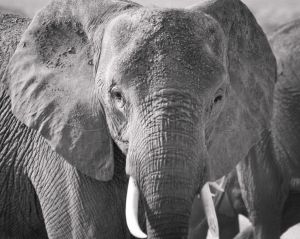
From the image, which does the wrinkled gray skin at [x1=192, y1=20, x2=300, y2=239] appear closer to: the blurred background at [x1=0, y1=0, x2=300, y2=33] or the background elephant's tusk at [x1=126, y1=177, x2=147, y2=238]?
the background elephant's tusk at [x1=126, y1=177, x2=147, y2=238]

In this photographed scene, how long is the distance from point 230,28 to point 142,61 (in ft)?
3.26

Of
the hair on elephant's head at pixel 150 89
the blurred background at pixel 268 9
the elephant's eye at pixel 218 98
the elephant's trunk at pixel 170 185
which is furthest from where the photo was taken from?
the blurred background at pixel 268 9

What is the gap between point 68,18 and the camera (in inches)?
260

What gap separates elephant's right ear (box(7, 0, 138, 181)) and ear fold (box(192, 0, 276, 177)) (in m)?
0.56

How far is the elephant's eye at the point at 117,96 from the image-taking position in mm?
5930

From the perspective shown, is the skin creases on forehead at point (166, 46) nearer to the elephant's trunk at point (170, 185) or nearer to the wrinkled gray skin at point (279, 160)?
the elephant's trunk at point (170, 185)

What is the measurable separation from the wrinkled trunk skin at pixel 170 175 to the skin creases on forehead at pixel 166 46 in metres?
0.28

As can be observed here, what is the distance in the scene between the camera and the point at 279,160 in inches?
377

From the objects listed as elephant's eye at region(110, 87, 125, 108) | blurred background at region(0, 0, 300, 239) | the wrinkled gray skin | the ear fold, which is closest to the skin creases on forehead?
elephant's eye at region(110, 87, 125, 108)

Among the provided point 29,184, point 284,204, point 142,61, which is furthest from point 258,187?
point 142,61

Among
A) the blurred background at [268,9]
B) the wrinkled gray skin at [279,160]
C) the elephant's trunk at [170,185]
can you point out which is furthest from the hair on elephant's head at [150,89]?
the blurred background at [268,9]

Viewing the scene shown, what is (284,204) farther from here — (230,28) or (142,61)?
(142,61)

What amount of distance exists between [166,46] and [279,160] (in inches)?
153

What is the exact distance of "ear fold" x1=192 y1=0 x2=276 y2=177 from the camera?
644 centimetres
